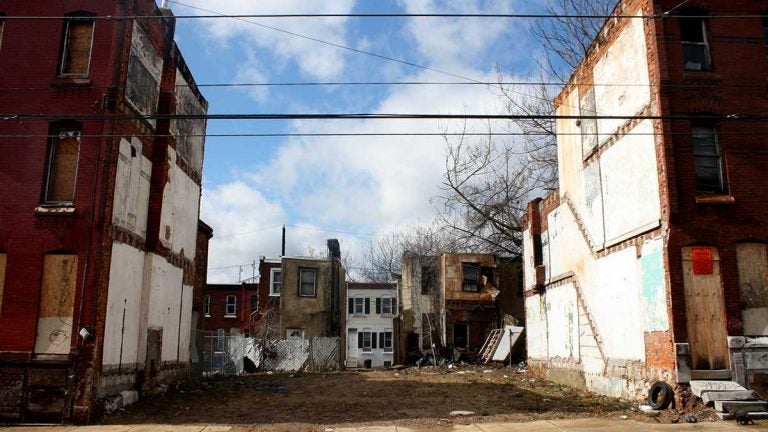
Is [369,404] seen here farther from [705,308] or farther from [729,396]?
[705,308]

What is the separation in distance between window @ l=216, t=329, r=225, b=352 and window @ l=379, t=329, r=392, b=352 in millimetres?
19334

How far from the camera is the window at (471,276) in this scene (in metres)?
38.8

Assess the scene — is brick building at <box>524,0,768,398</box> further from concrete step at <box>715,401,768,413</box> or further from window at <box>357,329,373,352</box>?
window at <box>357,329,373,352</box>

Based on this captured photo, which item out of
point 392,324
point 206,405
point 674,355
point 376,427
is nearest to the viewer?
point 376,427

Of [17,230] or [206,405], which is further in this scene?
[206,405]

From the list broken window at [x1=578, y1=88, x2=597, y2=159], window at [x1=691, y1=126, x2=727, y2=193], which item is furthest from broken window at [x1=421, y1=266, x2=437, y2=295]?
window at [x1=691, y1=126, x2=727, y2=193]

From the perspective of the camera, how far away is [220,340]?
31.5 metres

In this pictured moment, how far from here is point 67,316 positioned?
1371 centimetres

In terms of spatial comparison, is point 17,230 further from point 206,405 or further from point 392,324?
point 392,324

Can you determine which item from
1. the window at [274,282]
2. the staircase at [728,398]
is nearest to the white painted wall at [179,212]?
the staircase at [728,398]

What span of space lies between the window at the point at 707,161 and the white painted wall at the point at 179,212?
48.5 ft

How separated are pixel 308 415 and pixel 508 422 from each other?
4560 millimetres

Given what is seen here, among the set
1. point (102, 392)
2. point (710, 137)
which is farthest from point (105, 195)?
point (710, 137)

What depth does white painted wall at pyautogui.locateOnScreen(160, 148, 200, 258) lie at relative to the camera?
61.7 ft
